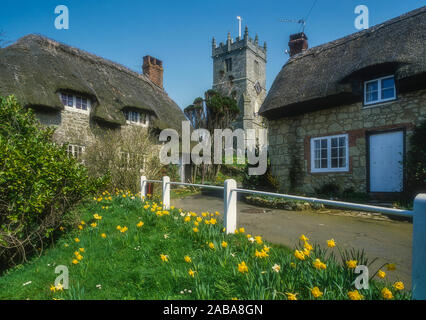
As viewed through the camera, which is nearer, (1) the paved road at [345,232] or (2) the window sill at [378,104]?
(1) the paved road at [345,232]

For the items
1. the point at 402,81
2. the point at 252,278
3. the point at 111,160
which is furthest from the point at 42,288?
the point at 402,81

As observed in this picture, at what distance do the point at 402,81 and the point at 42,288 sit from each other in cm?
1042

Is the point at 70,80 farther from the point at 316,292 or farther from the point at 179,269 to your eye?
the point at 316,292

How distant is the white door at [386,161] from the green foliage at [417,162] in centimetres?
39

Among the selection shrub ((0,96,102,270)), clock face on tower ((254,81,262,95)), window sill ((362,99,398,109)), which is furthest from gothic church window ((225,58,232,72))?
shrub ((0,96,102,270))

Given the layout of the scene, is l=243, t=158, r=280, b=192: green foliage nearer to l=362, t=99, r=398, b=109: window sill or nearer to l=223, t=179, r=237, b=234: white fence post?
l=362, t=99, r=398, b=109: window sill

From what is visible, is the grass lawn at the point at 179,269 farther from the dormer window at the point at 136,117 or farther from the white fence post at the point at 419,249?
the dormer window at the point at 136,117

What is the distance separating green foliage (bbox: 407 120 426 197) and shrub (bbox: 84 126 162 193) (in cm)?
828

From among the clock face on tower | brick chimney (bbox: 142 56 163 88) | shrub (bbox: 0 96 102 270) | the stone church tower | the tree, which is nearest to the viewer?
shrub (bbox: 0 96 102 270)

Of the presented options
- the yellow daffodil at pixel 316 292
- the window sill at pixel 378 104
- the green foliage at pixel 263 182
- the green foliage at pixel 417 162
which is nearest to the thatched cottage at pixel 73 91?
the green foliage at pixel 263 182

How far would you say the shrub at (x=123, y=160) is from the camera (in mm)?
7566

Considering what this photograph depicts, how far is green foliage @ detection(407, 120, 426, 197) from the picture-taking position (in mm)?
7168

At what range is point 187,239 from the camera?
3336 mm

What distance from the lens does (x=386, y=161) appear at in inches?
330
